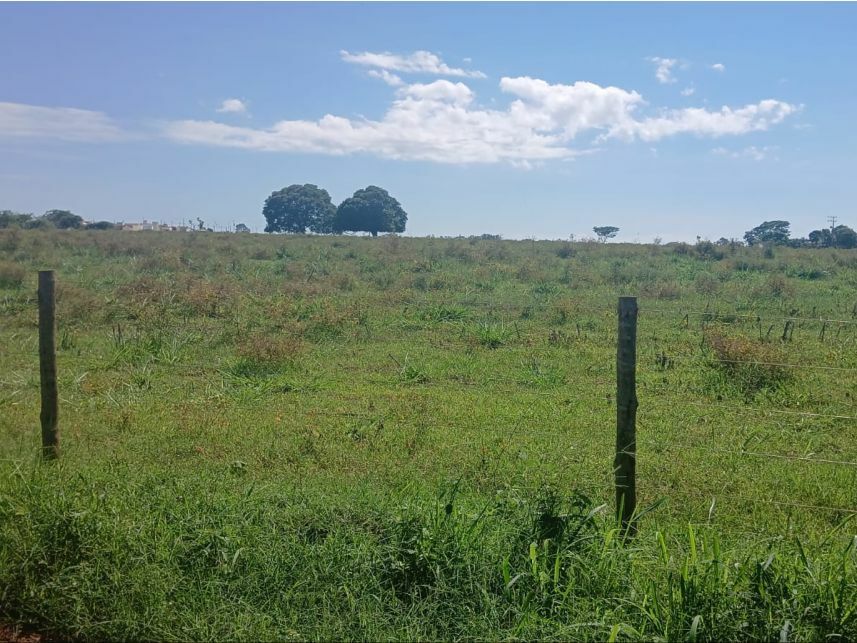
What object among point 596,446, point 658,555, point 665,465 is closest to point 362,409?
point 596,446

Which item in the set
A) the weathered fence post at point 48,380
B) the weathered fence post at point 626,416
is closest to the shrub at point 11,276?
the weathered fence post at point 48,380

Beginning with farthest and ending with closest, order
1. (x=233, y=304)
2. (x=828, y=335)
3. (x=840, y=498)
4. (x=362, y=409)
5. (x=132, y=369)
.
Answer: (x=233, y=304)
(x=828, y=335)
(x=132, y=369)
(x=362, y=409)
(x=840, y=498)

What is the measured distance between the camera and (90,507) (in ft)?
14.9

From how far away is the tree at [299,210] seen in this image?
76938mm

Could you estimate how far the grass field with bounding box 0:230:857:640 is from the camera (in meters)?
3.80

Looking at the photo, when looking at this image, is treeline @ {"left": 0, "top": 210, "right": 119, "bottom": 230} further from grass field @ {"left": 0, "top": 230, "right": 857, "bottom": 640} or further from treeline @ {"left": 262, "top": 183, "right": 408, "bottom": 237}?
grass field @ {"left": 0, "top": 230, "right": 857, "bottom": 640}

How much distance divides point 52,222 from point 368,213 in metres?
28.4

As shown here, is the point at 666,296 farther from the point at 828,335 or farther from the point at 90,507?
the point at 90,507

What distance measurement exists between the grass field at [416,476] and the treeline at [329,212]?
56.8 meters

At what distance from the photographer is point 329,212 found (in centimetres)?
7819

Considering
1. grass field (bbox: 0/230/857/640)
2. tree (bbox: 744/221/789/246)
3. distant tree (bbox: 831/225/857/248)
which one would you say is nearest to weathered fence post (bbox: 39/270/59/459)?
grass field (bbox: 0/230/857/640)

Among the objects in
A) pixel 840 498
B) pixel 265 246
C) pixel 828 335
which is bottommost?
pixel 840 498

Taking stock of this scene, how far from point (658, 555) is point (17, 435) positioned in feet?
19.3

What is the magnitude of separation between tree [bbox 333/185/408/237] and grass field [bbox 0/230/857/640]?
5637 centimetres
